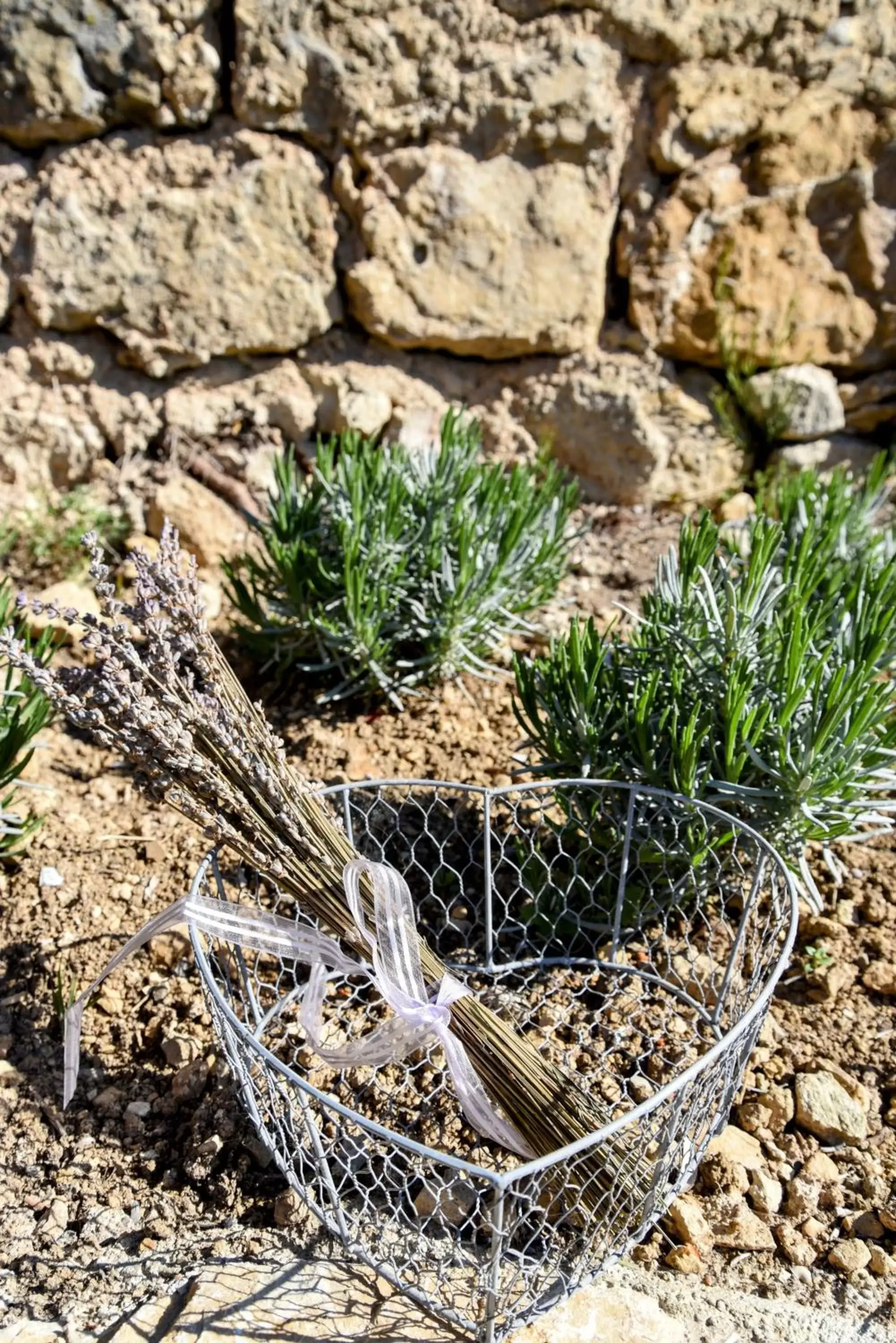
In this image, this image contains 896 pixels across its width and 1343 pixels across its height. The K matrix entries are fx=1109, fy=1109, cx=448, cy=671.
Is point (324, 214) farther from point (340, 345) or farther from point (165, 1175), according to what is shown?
point (165, 1175)

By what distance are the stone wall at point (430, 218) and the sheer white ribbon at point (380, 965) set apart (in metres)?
1.91

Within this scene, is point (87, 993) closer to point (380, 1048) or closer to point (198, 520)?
point (380, 1048)

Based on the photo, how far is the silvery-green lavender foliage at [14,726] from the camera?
1936 mm

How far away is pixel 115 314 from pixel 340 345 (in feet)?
2.04

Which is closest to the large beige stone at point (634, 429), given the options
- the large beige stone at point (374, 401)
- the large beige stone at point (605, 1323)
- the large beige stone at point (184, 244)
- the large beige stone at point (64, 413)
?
the large beige stone at point (374, 401)

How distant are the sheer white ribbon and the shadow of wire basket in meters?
0.08

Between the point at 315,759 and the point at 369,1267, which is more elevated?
the point at 315,759

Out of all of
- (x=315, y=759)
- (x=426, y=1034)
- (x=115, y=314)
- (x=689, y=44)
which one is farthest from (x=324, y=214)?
(x=426, y=1034)

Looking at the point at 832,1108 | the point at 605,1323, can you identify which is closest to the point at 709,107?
the point at 832,1108

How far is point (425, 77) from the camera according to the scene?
2984 millimetres

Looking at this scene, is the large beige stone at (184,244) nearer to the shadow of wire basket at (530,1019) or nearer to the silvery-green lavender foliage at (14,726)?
the silvery-green lavender foliage at (14,726)

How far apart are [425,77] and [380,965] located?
99.1 inches

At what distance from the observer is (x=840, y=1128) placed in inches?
66.7

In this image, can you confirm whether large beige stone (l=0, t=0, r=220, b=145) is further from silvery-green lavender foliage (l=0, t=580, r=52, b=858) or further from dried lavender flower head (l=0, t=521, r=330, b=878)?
dried lavender flower head (l=0, t=521, r=330, b=878)
